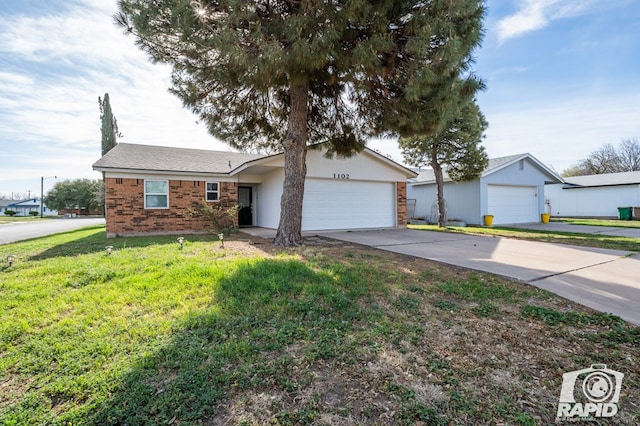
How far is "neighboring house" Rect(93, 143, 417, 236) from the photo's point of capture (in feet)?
38.2

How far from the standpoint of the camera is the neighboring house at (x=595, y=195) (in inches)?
851

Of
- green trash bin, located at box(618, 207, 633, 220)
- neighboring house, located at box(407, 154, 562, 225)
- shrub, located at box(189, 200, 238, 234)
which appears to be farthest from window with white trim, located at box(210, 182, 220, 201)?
green trash bin, located at box(618, 207, 633, 220)

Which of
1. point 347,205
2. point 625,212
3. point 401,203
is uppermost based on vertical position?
point 401,203

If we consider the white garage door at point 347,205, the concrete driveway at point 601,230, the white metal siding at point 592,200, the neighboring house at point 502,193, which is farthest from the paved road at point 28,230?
the white metal siding at point 592,200

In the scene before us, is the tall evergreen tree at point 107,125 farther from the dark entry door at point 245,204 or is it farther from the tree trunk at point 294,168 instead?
the tree trunk at point 294,168

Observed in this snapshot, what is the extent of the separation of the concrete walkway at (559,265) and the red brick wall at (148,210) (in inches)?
276

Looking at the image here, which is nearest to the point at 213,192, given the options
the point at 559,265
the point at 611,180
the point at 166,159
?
the point at 166,159

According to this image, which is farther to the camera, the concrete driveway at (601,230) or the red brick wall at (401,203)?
the red brick wall at (401,203)

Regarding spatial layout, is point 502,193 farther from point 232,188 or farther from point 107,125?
point 107,125

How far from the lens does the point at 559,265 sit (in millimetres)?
6301

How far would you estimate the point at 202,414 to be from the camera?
2.18 m

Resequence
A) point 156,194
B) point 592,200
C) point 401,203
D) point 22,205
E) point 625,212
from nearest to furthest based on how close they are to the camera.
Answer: point 156,194 < point 401,203 < point 625,212 < point 592,200 < point 22,205

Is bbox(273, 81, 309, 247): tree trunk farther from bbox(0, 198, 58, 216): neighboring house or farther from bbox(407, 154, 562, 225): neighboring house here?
bbox(0, 198, 58, 216): neighboring house

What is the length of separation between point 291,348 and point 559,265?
20.2ft
